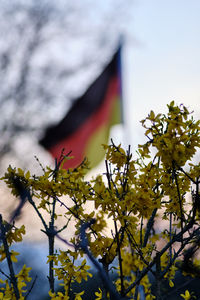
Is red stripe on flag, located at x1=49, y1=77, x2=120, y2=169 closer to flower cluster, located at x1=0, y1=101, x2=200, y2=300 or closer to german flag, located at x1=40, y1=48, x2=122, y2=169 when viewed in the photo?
german flag, located at x1=40, y1=48, x2=122, y2=169

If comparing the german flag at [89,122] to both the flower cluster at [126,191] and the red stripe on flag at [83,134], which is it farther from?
the flower cluster at [126,191]

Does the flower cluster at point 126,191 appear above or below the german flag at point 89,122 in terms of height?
below

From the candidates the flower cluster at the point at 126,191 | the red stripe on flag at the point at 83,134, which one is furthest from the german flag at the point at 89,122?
the flower cluster at the point at 126,191

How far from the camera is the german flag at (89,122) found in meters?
3.15

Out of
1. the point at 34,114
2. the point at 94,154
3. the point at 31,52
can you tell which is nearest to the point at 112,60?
the point at 94,154

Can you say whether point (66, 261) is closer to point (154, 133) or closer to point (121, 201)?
point (121, 201)

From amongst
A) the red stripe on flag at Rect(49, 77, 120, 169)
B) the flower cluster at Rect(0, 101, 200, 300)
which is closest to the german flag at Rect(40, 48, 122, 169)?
the red stripe on flag at Rect(49, 77, 120, 169)

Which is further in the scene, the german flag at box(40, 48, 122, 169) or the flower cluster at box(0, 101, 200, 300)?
the german flag at box(40, 48, 122, 169)

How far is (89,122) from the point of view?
3346 millimetres

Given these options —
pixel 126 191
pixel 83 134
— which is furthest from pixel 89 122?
pixel 126 191

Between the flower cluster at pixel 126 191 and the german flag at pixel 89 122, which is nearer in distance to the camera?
the flower cluster at pixel 126 191

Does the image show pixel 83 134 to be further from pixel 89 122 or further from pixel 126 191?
pixel 126 191

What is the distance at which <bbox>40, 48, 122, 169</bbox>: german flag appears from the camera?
3150 millimetres

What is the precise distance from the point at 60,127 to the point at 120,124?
0.68m
